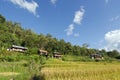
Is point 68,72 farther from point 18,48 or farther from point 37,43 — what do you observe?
point 37,43

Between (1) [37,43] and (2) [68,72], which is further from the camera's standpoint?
(1) [37,43]

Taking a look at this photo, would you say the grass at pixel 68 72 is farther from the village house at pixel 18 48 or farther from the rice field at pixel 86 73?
A: the village house at pixel 18 48

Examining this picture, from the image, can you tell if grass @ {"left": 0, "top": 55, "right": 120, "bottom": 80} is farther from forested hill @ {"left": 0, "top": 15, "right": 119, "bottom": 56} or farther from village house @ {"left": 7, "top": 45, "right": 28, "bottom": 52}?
forested hill @ {"left": 0, "top": 15, "right": 119, "bottom": 56}

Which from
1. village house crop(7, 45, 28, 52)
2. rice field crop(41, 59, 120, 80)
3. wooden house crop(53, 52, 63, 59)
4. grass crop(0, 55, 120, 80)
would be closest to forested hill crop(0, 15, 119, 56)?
village house crop(7, 45, 28, 52)

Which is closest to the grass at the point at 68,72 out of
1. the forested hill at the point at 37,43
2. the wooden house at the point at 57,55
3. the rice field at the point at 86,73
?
the rice field at the point at 86,73

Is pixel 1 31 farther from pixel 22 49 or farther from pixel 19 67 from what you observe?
pixel 19 67

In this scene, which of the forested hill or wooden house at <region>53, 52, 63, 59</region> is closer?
wooden house at <region>53, 52, 63, 59</region>

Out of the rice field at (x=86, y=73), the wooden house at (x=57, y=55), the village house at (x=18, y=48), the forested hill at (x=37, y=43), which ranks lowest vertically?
the rice field at (x=86, y=73)

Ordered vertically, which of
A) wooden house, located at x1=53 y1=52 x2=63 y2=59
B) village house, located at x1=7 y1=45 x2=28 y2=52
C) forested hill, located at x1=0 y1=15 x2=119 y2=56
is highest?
forested hill, located at x1=0 y1=15 x2=119 y2=56

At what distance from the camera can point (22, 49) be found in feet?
277

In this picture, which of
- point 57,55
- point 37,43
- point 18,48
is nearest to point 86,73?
point 18,48

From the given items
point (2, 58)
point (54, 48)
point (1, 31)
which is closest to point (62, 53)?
point (54, 48)

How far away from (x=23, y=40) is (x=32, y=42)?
4751 mm

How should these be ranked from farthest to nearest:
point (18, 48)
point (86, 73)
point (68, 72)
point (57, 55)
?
point (57, 55), point (18, 48), point (68, 72), point (86, 73)
